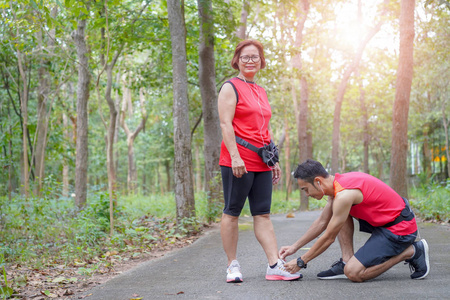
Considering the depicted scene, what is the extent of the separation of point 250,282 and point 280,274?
31cm

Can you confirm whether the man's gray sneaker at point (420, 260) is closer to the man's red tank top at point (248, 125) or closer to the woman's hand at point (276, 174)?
the woman's hand at point (276, 174)

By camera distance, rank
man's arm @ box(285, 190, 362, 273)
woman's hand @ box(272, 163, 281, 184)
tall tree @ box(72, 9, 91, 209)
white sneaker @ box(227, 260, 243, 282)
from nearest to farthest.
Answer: man's arm @ box(285, 190, 362, 273) < white sneaker @ box(227, 260, 243, 282) < woman's hand @ box(272, 163, 281, 184) < tall tree @ box(72, 9, 91, 209)

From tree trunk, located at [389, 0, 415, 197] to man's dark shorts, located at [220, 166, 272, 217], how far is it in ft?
24.4

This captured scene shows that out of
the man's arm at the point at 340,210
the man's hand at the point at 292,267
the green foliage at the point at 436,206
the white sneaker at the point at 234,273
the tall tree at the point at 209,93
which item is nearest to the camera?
the man's arm at the point at 340,210

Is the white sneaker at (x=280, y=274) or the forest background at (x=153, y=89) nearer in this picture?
the white sneaker at (x=280, y=274)

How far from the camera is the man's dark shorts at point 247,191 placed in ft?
14.7

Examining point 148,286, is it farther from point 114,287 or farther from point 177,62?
point 177,62

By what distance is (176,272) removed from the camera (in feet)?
18.1

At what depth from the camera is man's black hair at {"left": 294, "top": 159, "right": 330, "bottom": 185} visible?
13.7 feet

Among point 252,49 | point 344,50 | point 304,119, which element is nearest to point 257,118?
point 252,49

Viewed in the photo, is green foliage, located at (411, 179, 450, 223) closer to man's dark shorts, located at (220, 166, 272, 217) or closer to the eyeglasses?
man's dark shorts, located at (220, 166, 272, 217)

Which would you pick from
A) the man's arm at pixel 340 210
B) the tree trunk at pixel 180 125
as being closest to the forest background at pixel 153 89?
the tree trunk at pixel 180 125

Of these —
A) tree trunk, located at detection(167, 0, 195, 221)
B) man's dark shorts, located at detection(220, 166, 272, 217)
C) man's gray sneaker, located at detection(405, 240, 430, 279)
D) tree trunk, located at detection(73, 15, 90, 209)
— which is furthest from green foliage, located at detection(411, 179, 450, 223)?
tree trunk, located at detection(73, 15, 90, 209)

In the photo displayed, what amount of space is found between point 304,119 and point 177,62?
1247 centimetres
